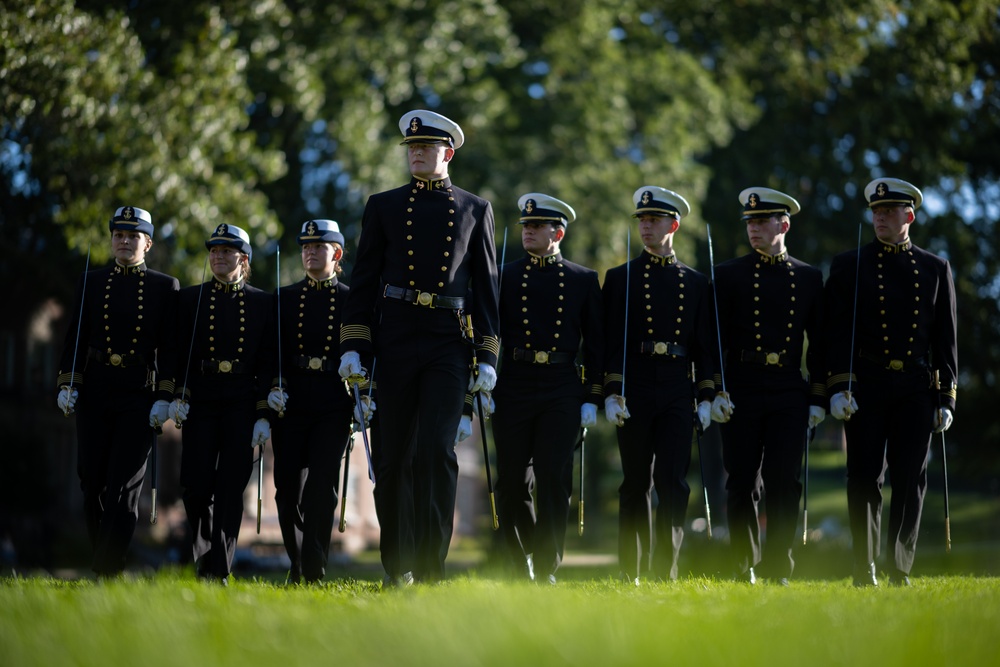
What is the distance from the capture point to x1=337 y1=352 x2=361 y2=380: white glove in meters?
8.67

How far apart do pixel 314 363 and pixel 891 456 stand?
4312 millimetres

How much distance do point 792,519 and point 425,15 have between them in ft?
55.6

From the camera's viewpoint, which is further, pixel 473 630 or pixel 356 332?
pixel 356 332

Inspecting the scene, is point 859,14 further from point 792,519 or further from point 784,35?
point 792,519

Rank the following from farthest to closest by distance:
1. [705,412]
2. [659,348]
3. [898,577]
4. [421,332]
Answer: [659,348]
[705,412]
[898,577]
[421,332]

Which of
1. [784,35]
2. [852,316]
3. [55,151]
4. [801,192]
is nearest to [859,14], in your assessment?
[784,35]

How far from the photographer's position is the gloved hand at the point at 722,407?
35.3 ft

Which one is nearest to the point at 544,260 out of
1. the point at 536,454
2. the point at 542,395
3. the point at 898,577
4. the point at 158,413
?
the point at 542,395

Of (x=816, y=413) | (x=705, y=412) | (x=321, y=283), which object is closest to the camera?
(x=705, y=412)

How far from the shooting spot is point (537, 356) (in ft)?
35.7

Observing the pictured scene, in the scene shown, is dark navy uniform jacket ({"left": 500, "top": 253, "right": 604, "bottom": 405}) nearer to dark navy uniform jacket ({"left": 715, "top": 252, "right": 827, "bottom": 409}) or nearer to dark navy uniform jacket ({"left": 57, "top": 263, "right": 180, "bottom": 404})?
dark navy uniform jacket ({"left": 715, "top": 252, "right": 827, "bottom": 409})

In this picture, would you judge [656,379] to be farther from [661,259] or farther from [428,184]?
[428,184]

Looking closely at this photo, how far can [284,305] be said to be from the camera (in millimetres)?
11430

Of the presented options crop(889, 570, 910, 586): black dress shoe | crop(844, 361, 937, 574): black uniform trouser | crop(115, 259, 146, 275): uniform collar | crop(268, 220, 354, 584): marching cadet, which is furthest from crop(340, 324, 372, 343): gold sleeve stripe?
crop(889, 570, 910, 586): black dress shoe
